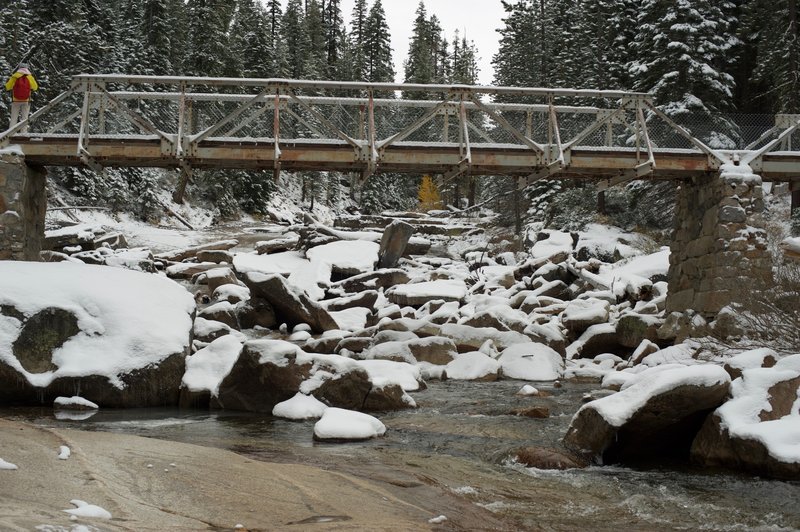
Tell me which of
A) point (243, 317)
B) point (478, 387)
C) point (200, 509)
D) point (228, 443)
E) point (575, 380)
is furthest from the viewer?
point (243, 317)

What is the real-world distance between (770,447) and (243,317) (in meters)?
13.4

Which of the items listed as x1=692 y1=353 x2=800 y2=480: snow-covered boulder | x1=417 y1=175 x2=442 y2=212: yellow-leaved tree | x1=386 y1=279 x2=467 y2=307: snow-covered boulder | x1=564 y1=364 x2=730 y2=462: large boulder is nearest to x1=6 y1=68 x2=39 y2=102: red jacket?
x1=386 y1=279 x2=467 y2=307: snow-covered boulder

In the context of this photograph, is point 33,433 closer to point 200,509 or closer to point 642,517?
point 200,509

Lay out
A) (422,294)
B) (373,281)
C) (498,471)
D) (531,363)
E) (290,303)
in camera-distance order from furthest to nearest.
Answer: (373,281), (422,294), (290,303), (531,363), (498,471)

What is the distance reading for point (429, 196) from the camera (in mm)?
60875

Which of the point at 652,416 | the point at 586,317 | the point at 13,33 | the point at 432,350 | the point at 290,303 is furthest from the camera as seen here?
the point at 13,33

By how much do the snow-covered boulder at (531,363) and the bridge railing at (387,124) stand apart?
3660 millimetres

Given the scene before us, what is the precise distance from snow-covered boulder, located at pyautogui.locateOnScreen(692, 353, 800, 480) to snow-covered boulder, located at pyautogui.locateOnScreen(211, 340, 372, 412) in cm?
439

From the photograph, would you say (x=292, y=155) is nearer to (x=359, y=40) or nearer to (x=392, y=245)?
(x=392, y=245)

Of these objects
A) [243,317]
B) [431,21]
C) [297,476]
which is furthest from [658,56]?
[431,21]

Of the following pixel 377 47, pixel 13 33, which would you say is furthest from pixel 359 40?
pixel 13 33

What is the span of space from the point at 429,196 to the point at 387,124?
4442 centimetres

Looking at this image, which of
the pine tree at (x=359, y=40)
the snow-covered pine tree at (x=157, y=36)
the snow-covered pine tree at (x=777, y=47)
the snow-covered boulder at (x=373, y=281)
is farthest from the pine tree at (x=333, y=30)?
the snow-covered boulder at (x=373, y=281)

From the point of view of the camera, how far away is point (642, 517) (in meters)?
6.16
